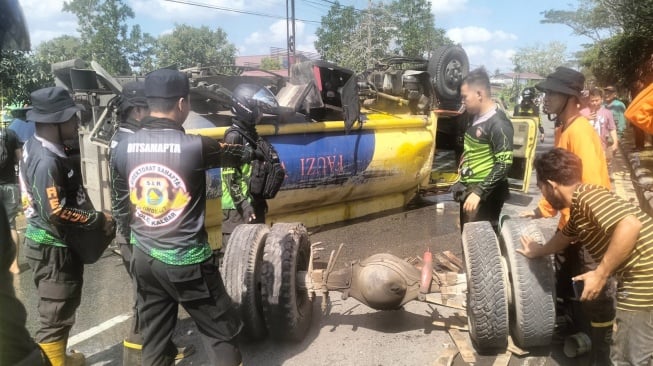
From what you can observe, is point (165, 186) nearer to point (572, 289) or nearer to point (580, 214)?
point (580, 214)

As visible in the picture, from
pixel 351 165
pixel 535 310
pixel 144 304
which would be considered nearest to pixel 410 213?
pixel 351 165

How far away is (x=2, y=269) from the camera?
139 cm

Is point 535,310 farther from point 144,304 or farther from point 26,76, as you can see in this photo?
point 26,76

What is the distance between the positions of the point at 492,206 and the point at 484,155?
424 millimetres

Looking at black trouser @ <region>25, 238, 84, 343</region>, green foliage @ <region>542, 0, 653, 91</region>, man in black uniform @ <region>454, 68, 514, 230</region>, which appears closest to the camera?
black trouser @ <region>25, 238, 84, 343</region>

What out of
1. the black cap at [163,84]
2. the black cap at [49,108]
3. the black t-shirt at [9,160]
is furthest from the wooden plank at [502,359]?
the black t-shirt at [9,160]

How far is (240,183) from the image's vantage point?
3844 mm

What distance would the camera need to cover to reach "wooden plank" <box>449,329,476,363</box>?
124 inches

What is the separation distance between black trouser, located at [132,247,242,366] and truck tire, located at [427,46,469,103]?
5.50 metres

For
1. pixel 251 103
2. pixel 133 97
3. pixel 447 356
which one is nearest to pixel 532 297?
pixel 447 356

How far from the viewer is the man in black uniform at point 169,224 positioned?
Result: 89.5 inches

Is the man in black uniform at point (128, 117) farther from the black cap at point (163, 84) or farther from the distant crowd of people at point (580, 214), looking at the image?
the distant crowd of people at point (580, 214)

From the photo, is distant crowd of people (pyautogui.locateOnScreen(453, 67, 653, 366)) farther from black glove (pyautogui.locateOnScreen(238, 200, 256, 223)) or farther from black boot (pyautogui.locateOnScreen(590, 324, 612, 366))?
black glove (pyautogui.locateOnScreen(238, 200, 256, 223))

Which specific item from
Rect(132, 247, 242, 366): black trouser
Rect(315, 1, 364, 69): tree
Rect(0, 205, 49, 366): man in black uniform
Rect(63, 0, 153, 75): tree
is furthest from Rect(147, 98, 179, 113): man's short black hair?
Rect(315, 1, 364, 69): tree
